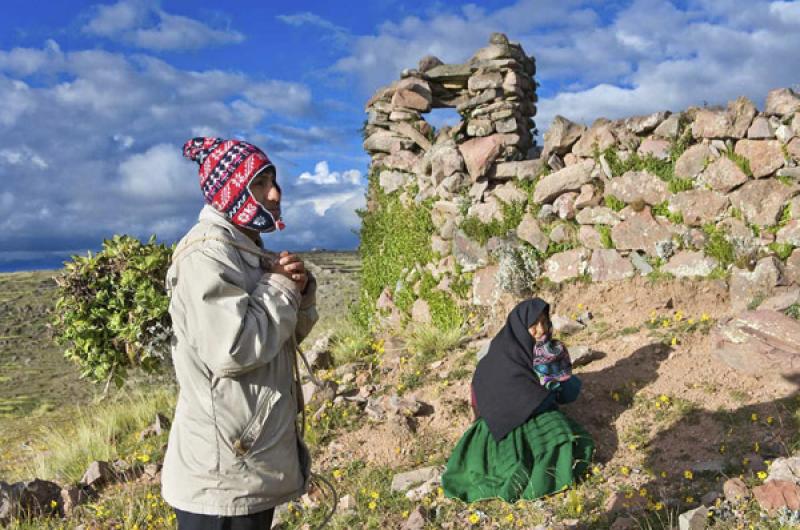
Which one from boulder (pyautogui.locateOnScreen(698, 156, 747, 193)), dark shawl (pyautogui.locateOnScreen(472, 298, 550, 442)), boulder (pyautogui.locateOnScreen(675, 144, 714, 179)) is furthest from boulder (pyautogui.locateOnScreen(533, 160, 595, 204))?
dark shawl (pyautogui.locateOnScreen(472, 298, 550, 442))

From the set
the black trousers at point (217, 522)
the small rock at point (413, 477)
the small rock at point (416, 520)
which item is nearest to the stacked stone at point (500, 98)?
the small rock at point (413, 477)

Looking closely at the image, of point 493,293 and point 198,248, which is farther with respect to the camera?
point 493,293

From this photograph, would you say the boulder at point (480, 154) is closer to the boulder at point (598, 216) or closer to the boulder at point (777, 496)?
the boulder at point (598, 216)

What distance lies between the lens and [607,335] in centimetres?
699

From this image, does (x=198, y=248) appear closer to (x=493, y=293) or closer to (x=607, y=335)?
(x=607, y=335)

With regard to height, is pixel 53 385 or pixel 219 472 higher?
pixel 219 472

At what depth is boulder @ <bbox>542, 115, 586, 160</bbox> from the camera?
8062mm

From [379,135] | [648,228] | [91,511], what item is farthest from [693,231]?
[91,511]

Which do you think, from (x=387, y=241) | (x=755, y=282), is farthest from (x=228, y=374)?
(x=387, y=241)

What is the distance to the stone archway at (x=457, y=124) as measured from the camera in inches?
342

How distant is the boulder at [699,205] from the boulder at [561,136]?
138cm

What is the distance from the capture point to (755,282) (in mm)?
6734

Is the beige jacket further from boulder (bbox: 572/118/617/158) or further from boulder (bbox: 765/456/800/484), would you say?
boulder (bbox: 572/118/617/158)

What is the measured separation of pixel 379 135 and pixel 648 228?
409 cm
